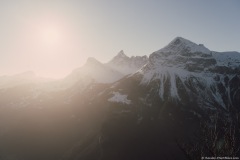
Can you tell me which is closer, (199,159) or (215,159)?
(215,159)

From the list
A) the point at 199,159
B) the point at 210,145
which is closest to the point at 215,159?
the point at 210,145

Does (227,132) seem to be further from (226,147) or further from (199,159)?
(199,159)

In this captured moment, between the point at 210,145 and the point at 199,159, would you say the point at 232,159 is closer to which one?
the point at 210,145

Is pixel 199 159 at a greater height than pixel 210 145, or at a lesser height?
lesser

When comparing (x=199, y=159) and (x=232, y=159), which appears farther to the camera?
(x=199, y=159)

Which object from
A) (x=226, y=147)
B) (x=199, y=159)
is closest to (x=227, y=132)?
(x=226, y=147)

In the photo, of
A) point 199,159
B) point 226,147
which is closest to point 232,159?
point 226,147

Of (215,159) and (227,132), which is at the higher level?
(227,132)
